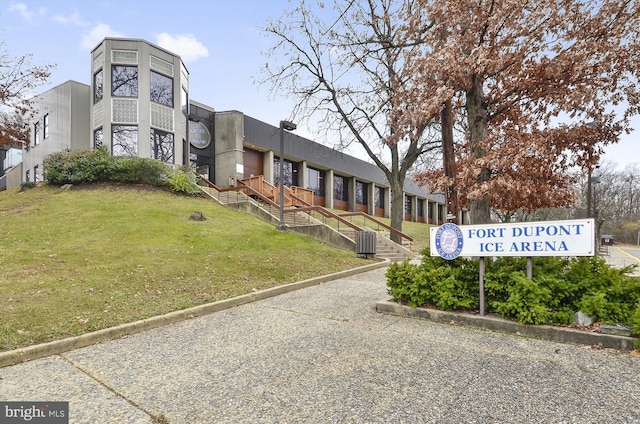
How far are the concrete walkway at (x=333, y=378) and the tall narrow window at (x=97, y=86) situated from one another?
67.9ft

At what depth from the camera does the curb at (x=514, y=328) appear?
4.22m

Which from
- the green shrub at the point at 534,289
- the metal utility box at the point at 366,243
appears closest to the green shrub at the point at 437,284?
the green shrub at the point at 534,289

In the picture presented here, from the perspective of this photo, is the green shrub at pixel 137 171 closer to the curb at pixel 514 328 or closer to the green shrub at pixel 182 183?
the green shrub at pixel 182 183

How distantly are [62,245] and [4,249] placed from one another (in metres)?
1.23

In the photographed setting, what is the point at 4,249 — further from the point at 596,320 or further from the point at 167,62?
the point at 167,62

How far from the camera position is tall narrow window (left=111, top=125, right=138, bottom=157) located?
65.0ft

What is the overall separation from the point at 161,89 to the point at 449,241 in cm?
2083

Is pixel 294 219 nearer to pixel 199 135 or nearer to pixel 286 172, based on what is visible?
pixel 199 135

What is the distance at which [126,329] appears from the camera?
5.06 metres

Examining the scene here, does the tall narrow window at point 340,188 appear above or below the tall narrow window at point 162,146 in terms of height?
below

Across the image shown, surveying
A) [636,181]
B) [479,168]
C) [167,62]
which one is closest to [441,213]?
[636,181]

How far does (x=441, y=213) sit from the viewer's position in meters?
60.0

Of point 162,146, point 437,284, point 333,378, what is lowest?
point 333,378

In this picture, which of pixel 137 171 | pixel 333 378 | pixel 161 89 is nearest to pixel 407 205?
pixel 161 89
